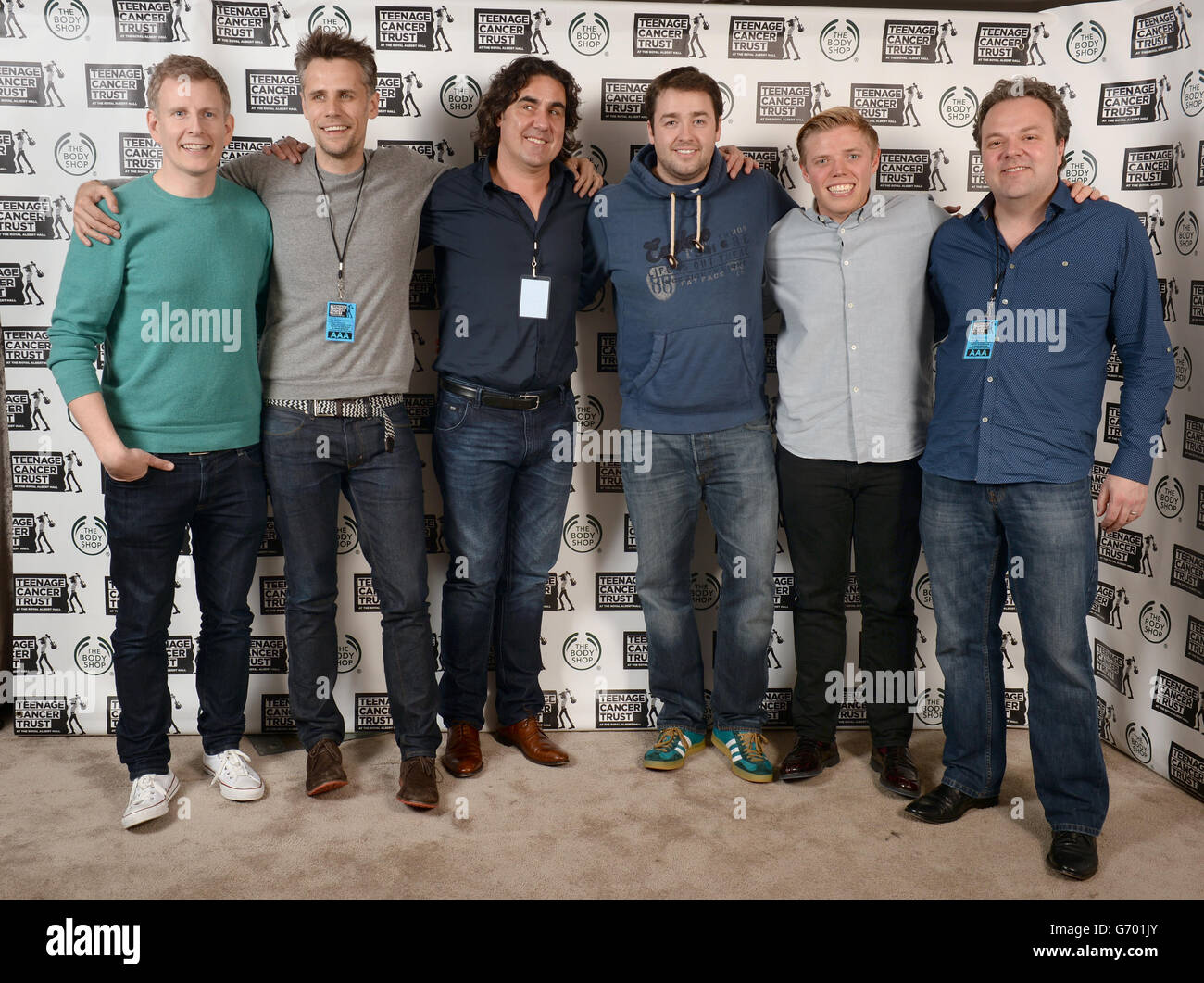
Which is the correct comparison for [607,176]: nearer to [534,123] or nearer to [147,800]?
[534,123]

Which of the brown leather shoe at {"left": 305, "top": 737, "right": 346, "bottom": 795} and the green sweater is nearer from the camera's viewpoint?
the green sweater

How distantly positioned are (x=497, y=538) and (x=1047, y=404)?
1.54m

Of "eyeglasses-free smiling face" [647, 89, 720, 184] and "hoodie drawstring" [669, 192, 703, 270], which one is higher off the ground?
"eyeglasses-free smiling face" [647, 89, 720, 184]

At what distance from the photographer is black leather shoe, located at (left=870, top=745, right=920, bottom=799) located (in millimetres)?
2873

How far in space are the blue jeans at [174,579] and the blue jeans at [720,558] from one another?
112 cm

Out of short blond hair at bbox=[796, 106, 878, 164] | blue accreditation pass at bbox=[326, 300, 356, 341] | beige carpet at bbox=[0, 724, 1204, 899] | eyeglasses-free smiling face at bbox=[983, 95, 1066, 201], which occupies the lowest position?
beige carpet at bbox=[0, 724, 1204, 899]

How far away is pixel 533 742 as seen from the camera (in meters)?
3.11

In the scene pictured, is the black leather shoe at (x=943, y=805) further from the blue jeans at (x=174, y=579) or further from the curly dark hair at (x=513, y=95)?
the curly dark hair at (x=513, y=95)

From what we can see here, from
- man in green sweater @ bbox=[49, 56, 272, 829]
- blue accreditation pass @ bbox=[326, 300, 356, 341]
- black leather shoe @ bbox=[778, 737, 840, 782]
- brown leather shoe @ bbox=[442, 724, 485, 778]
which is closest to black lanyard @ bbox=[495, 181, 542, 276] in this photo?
blue accreditation pass @ bbox=[326, 300, 356, 341]

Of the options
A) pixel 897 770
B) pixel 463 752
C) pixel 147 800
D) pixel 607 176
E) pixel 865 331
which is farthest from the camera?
pixel 607 176

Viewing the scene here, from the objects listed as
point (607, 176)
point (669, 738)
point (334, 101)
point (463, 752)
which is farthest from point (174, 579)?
point (607, 176)

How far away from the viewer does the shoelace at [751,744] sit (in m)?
3.00

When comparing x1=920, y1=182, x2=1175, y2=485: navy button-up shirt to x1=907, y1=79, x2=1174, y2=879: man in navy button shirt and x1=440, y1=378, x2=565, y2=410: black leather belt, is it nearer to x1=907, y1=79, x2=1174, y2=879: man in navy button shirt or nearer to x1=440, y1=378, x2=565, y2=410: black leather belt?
x1=907, y1=79, x2=1174, y2=879: man in navy button shirt

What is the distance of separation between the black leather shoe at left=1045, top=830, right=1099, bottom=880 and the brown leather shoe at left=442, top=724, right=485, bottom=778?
1598 mm
